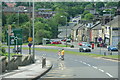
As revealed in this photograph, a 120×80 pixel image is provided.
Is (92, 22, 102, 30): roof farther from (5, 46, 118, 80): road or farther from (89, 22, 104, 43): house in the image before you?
(5, 46, 118, 80): road

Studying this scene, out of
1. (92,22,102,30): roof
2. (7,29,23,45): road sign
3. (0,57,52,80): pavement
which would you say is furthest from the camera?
(92,22,102,30): roof

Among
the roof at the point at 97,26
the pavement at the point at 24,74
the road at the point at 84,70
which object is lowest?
the road at the point at 84,70

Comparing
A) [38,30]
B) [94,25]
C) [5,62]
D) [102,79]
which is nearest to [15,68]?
[5,62]

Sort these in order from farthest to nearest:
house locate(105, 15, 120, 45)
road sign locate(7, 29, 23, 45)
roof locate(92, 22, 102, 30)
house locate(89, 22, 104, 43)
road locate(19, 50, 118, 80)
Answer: roof locate(92, 22, 102, 30) < house locate(89, 22, 104, 43) < house locate(105, 15, 120, 45) < road sign locate(7, 29, 23, 45) < road locate(19, 50, 118, 80)

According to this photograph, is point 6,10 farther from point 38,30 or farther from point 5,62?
point 5,62

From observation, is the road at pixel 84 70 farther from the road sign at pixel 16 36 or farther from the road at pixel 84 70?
the road sign at pixel 16 36

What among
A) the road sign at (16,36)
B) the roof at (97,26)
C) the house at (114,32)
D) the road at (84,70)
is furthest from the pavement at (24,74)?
the roof at (97,26)

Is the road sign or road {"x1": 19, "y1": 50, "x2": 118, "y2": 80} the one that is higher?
the road sign

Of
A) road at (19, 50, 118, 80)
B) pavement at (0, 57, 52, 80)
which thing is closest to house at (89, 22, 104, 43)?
road at (19, 50, 118, 80)

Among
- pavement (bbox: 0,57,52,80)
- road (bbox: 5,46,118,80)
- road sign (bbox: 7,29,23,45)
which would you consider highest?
road sign (bbox: 7,29,23,45)

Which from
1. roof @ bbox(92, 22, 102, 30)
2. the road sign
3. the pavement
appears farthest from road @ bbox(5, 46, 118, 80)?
roof @ bbox(92, 22, 102, 30)

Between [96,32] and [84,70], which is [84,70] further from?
[96,32]

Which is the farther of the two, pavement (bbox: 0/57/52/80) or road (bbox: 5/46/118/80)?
road (bbox: 5/46/118/80)

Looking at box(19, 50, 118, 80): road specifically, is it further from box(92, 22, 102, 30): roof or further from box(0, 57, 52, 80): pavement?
box(92, 22, 102, 30): roof
